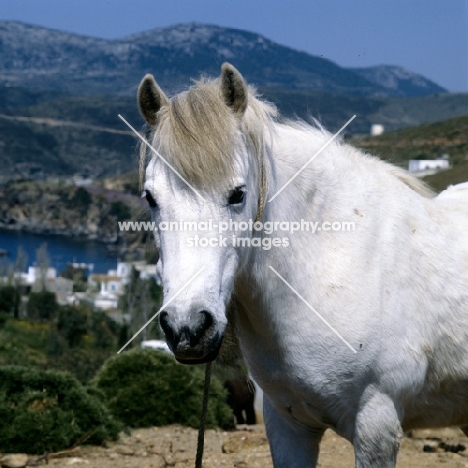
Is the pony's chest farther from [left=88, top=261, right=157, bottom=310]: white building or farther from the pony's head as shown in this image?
[left=88, top=261, right=157, bottom=310]: white building

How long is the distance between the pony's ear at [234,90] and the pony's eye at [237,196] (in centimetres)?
32

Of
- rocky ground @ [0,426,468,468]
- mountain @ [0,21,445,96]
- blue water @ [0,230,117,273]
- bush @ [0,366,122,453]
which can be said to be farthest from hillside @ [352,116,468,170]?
bush @ [0,366,122,453]

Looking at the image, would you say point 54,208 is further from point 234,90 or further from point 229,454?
point 234,90

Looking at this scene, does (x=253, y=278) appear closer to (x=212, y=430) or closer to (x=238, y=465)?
(x=238, y=465)

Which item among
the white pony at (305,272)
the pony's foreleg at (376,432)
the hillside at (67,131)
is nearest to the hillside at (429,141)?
the hillside at (67,131)

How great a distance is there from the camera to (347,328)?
120 inches

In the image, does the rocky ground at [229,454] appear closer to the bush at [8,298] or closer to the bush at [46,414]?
the bush at [46,414]

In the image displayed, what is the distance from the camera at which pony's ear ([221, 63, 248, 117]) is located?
284cm

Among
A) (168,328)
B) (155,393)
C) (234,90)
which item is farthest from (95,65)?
(168,328)


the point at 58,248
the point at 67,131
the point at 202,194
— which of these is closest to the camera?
the point at 202,194

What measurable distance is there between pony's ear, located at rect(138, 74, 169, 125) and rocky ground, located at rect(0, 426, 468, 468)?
3392 millimetres

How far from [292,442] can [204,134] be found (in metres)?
1.47

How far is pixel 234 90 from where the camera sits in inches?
113

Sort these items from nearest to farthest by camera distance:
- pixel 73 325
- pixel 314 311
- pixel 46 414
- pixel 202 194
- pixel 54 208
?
pixel 202 194
pixel 314 311
pixel 46 414
pixel 73 325
pixel 54 208
